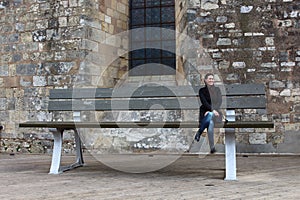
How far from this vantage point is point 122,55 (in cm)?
791

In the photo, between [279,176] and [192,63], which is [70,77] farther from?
[279,176]

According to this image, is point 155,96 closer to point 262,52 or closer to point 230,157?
point 230,157

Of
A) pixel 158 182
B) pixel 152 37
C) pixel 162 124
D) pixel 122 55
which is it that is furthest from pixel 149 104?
pixel 152 37

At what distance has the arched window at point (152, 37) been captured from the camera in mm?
7934

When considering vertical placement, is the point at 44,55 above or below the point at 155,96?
above

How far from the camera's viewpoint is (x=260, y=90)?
4.53 metres

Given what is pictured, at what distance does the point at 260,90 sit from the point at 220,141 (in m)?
2.44

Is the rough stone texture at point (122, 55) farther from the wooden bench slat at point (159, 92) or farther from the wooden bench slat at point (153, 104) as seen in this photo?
the wooden bench slat at point (159, 92)

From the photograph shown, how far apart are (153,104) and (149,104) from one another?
4 cm

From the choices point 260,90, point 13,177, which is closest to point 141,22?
→ point 260,90

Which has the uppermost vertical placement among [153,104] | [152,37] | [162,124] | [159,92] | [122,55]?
[152,37]

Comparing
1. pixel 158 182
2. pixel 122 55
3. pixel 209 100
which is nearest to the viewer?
pixel 158 182

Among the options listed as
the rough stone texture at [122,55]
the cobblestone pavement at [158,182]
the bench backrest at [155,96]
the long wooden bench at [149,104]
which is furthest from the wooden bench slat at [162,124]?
the rough stone texture at [122,55]

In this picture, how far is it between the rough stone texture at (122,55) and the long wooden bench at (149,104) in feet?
6.96
